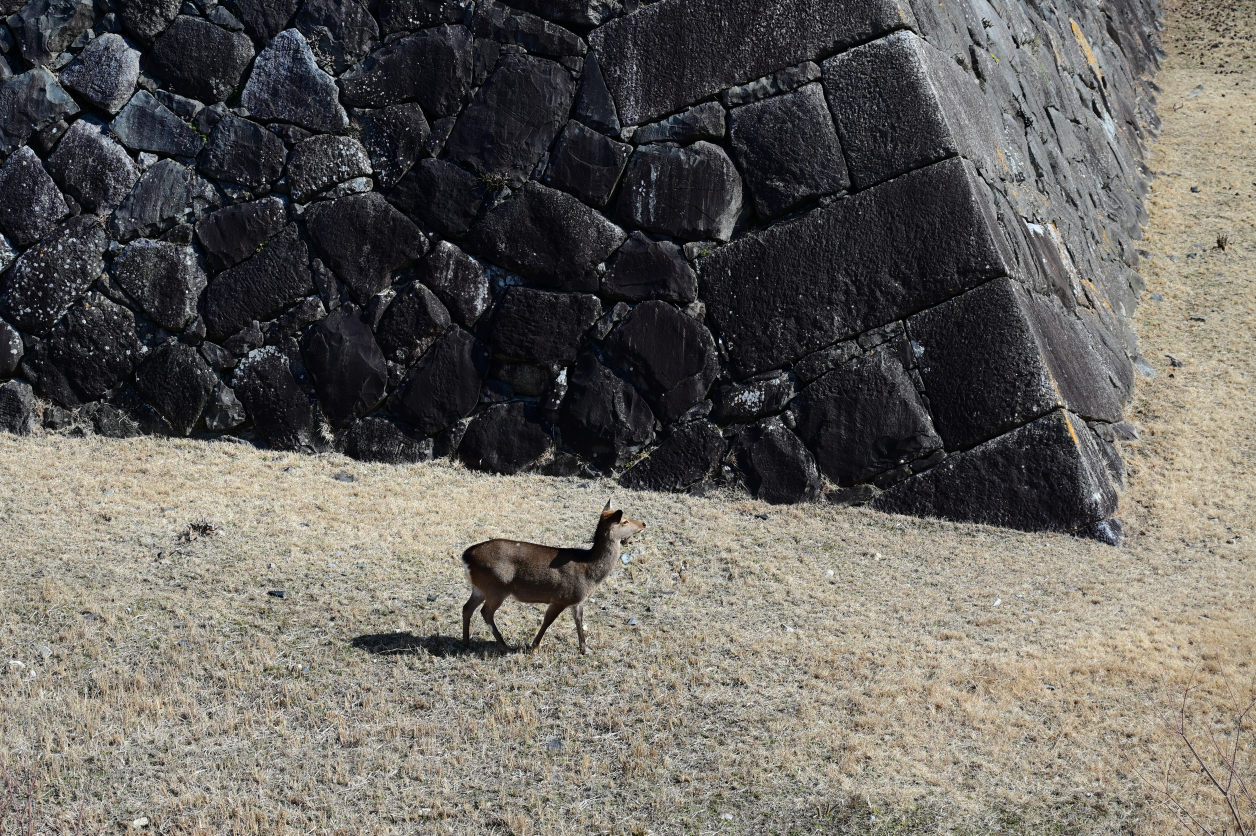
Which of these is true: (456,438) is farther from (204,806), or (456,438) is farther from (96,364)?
(204,806)

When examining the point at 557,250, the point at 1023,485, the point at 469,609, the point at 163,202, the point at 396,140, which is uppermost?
the point at 396,140

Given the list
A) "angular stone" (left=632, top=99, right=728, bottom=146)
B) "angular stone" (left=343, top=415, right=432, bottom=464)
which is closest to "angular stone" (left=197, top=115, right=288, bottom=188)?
"angular stone" (left=343, top=415, right=432, bottom=464)

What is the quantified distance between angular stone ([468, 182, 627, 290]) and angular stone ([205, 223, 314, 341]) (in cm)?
167

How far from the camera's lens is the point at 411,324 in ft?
33.8

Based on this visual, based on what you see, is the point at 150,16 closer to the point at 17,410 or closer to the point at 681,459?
the point at 17,410

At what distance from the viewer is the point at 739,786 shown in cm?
510

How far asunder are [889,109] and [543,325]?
355 cm

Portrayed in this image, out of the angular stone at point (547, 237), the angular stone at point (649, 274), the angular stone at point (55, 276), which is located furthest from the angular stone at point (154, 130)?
the angular stone at point (649, 274)

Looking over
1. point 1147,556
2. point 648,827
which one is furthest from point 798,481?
point 648,827

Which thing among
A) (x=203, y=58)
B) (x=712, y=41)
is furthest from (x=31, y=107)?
(x=712, y=41)

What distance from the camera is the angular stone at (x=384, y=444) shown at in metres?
10.2

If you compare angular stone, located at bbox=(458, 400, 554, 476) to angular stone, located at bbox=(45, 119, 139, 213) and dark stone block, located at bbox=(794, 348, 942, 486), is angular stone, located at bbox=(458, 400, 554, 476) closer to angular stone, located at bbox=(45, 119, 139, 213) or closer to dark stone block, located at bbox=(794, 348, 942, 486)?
dark stone block, located at bbox=(794, 348, 942, 486)

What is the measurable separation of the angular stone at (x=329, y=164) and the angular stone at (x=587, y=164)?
71.6 inches

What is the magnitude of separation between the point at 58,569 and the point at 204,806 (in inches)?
127
